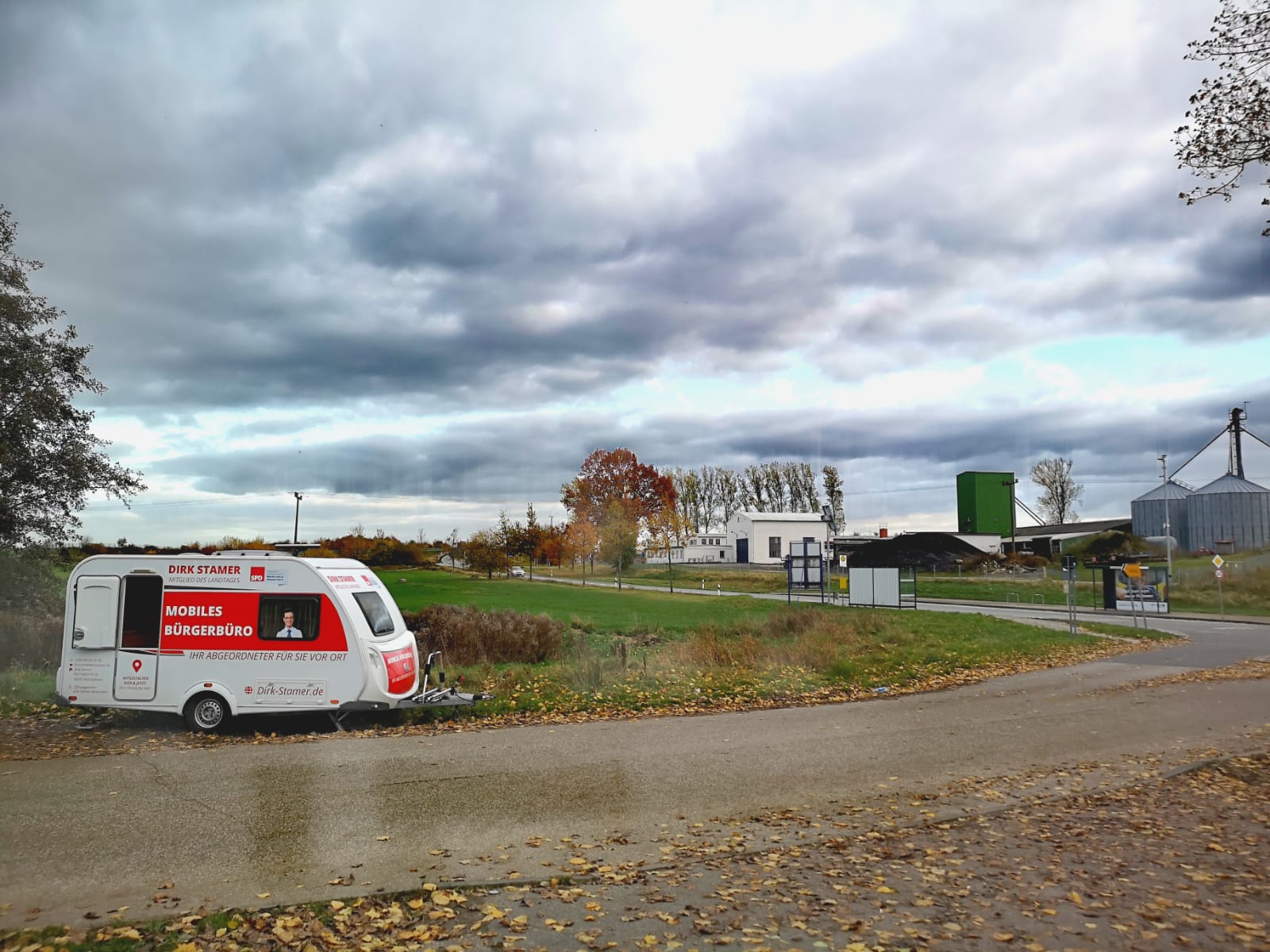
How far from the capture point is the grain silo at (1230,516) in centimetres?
7081

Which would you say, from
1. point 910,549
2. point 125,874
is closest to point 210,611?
point 125,874

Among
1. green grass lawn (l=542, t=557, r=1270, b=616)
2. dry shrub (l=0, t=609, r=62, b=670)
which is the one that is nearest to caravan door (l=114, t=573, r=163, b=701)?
dry shrub (l=0, t=609, r=62, b=670)

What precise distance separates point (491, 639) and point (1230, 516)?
72.6m

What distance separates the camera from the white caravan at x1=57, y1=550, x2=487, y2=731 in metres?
12.1

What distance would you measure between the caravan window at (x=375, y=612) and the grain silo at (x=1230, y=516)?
76379 millimetres

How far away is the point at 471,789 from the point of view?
8.91 m

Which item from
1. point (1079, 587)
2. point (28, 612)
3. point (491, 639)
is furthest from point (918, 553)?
Answer: point (28, 612)

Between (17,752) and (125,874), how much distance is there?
6.22 meters

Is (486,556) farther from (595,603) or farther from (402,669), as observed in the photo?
(402,669)

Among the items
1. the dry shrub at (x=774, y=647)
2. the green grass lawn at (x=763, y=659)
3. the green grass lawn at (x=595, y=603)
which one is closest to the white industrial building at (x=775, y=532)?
the green grass lawn at (x=595, y=603)

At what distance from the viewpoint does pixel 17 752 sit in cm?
1113

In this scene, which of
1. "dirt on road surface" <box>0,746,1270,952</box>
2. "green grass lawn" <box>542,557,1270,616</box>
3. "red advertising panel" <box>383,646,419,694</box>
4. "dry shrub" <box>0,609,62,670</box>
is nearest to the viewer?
"dirt on road surface" <box>0,746,1270,952</box>

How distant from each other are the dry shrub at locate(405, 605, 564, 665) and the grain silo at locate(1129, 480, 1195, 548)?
6885cm

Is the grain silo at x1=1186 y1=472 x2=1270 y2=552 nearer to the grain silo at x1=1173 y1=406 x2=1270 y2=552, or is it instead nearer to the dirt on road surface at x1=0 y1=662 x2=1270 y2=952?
the grain silo at x1=1173 y1=406 x2=1270 y2=552
